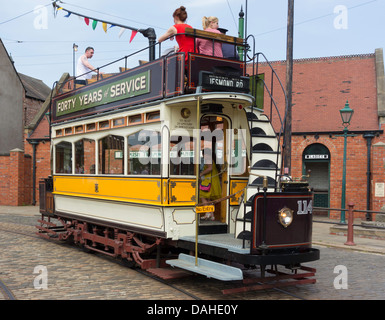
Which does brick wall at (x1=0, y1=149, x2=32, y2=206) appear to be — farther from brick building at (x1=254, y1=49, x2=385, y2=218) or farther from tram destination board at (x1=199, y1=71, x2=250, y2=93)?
tram destination board at (x1=199, y1=71, x2=250, y2=93)

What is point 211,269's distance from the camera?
5.93 metres

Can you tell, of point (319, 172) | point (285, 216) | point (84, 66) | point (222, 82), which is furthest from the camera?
point (319, 172)

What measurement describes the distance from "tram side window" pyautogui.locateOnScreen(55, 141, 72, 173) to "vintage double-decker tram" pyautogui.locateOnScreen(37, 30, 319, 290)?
4.67 ft

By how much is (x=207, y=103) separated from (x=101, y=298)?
3.28 m

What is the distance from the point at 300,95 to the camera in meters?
20.7

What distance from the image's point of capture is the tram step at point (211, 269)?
547 centimetres

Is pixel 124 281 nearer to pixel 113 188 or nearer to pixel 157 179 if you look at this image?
pixel 157 179

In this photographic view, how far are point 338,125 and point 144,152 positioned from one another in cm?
1310

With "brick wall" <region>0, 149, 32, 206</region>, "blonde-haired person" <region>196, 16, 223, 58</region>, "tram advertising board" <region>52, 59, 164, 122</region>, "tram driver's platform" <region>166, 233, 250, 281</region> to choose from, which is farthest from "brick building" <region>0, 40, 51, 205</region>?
"tram driver's platform" <region>166, 233, 250, 281</region>

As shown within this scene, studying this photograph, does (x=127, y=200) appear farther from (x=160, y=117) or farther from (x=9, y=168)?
(x=9, y=168)

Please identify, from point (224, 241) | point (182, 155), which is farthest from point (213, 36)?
point (224, 241)

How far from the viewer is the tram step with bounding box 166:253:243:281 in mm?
5469

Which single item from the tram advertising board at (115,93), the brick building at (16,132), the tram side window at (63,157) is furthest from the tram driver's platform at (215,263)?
the brick building at (16,132)

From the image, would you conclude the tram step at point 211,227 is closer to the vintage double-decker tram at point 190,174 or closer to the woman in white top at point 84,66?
the vintage double-decker tram at point 190,174
